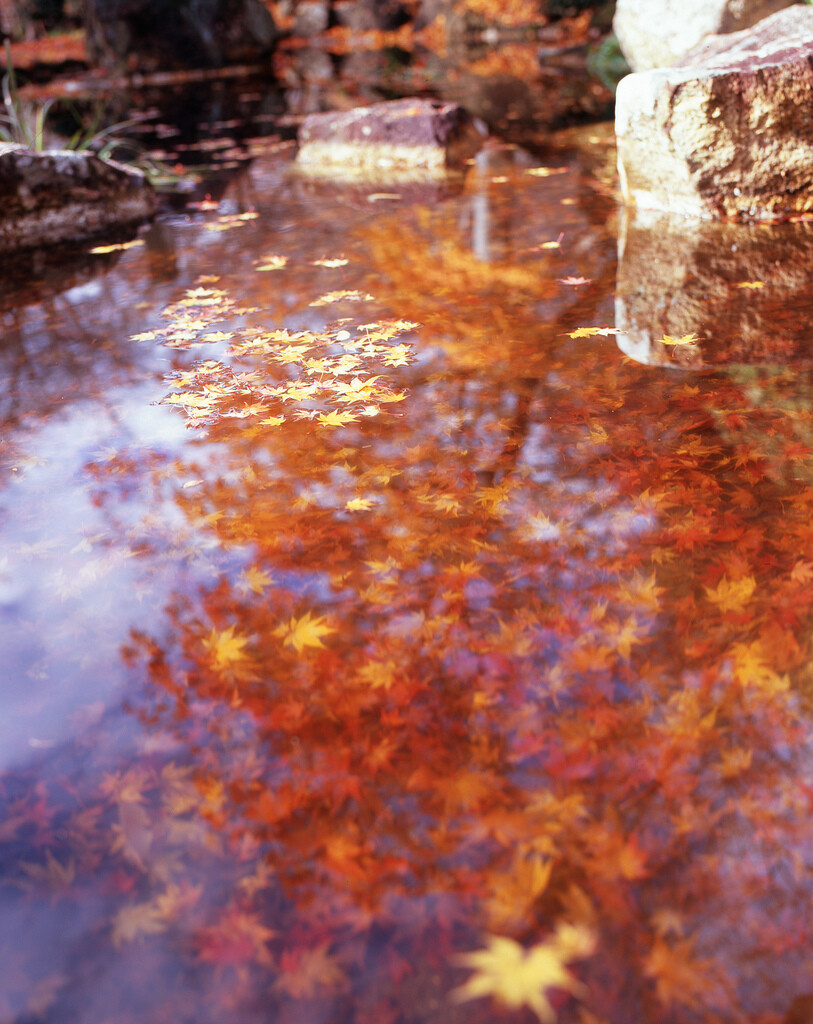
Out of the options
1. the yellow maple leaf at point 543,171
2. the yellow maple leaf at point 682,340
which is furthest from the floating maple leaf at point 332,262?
the yellow maple leaf at point 543,171

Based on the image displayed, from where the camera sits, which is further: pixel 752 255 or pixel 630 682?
pixel 752 255

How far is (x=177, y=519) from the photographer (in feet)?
8.70

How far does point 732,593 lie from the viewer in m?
2.13

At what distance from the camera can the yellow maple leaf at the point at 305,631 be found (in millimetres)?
2098

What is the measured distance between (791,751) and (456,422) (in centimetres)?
178

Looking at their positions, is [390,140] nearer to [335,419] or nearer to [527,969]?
[335,419]

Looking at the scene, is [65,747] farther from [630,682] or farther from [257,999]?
[630,682]

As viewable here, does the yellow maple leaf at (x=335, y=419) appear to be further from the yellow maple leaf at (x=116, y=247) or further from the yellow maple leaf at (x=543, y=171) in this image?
the yellow maple leaf at (x=543, y=171)

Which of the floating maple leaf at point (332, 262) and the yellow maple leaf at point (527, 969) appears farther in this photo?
the floating maple leaf at point (332, 262)

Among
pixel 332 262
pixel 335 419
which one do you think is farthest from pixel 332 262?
pixel 335 419

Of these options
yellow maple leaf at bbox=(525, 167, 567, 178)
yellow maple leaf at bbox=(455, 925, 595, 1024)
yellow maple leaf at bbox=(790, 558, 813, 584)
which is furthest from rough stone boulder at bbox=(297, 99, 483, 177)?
yellow maple leaf at bbox=(455, 925, 595, 1024)

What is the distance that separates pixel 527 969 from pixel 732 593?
1188 millimetres

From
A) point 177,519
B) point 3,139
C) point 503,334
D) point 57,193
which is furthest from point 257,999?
point 3,139

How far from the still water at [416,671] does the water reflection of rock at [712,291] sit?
4cm
